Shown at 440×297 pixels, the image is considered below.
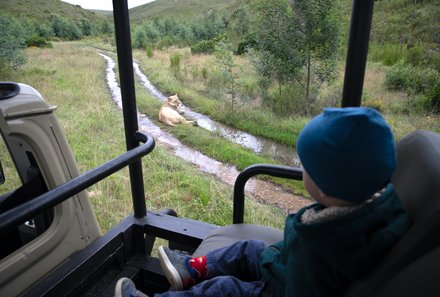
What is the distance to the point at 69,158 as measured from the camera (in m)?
1.66

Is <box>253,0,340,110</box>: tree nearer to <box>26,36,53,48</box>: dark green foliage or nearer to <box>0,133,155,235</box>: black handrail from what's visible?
<box>0,133,155,235</box>: black handrail

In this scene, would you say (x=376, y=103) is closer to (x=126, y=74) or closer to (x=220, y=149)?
(x=220, y=149)

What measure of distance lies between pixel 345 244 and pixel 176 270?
2.38 feet

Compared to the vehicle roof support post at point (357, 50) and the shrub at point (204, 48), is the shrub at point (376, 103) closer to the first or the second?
the vehicle roof support post at point (357, 50)

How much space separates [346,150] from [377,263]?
0.28 m

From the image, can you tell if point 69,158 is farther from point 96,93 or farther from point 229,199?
point 96,93

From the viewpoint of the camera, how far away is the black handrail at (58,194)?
844mm

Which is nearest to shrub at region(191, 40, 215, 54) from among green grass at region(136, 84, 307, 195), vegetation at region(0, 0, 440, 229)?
vegetation at region(0, 0, 440, 229)

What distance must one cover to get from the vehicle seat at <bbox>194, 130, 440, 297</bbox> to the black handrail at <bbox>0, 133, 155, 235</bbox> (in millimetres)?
828

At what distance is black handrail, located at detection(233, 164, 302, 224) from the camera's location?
52.7 inches

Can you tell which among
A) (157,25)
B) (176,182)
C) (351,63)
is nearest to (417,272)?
(351,63)

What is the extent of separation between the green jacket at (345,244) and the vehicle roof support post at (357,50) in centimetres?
41

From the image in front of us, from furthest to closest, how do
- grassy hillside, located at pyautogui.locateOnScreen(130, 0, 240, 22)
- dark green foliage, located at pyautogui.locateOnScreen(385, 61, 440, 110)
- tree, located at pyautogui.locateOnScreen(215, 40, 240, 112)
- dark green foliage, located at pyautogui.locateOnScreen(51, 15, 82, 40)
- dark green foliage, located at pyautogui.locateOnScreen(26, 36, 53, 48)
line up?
dark green foliage, located at pyautogui.locateOnScreen(51, 15, 82, 40) < grassy hillside, located at pyautogui.locateOnScreen(130, 0, 240, 22) < dark green foliage, located at pyautogui.locateOnScreen(26, 36, 53, 48) < tree, located at pyautogui.locateOnScreen(215, 40, 240, 112) < dark green foliage, located at pyautogui.locateOnScreen(385, 61, 440, 110)

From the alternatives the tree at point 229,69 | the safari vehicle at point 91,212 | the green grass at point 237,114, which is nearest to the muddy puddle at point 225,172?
the green grass at point 237,114
